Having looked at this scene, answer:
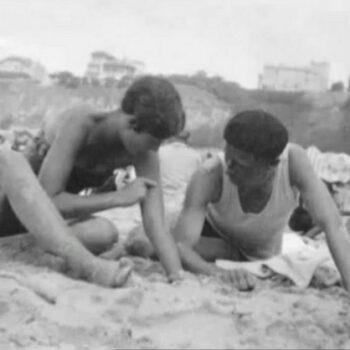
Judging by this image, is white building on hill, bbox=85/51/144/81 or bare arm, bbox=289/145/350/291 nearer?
bare arm, bbox=289/145/350/291

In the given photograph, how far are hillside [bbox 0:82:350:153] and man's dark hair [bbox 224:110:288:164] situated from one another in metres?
19.9

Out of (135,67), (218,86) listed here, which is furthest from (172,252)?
(135,67)

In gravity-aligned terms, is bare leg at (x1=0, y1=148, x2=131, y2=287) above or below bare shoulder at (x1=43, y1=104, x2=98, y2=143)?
below

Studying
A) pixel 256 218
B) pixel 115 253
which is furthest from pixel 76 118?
pixel 256 218

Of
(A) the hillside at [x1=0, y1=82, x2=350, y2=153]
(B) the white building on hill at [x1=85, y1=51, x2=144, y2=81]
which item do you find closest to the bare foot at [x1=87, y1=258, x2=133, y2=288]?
(A) the hillside at [x1=0, y1=82, x2=350, y2=153]

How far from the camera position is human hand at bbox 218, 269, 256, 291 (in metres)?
2.80

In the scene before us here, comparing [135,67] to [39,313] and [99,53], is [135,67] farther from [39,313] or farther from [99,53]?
[39,313]

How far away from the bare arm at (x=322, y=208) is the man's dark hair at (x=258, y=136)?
0.21 metres

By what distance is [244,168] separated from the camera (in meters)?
2.94

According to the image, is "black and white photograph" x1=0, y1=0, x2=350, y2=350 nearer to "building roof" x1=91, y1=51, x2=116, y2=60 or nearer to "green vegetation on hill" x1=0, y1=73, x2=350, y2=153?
"green vegetation on hill" x1=0, y1=73, x2=350, y2=153

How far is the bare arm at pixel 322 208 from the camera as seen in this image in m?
2.79

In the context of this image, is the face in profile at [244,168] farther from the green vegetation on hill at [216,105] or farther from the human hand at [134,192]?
the green vegetation on hill at [216,105]

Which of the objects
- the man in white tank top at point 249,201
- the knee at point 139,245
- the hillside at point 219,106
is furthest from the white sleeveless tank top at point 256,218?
the hillside at point 219,106

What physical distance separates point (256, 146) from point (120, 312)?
0.91 meters
